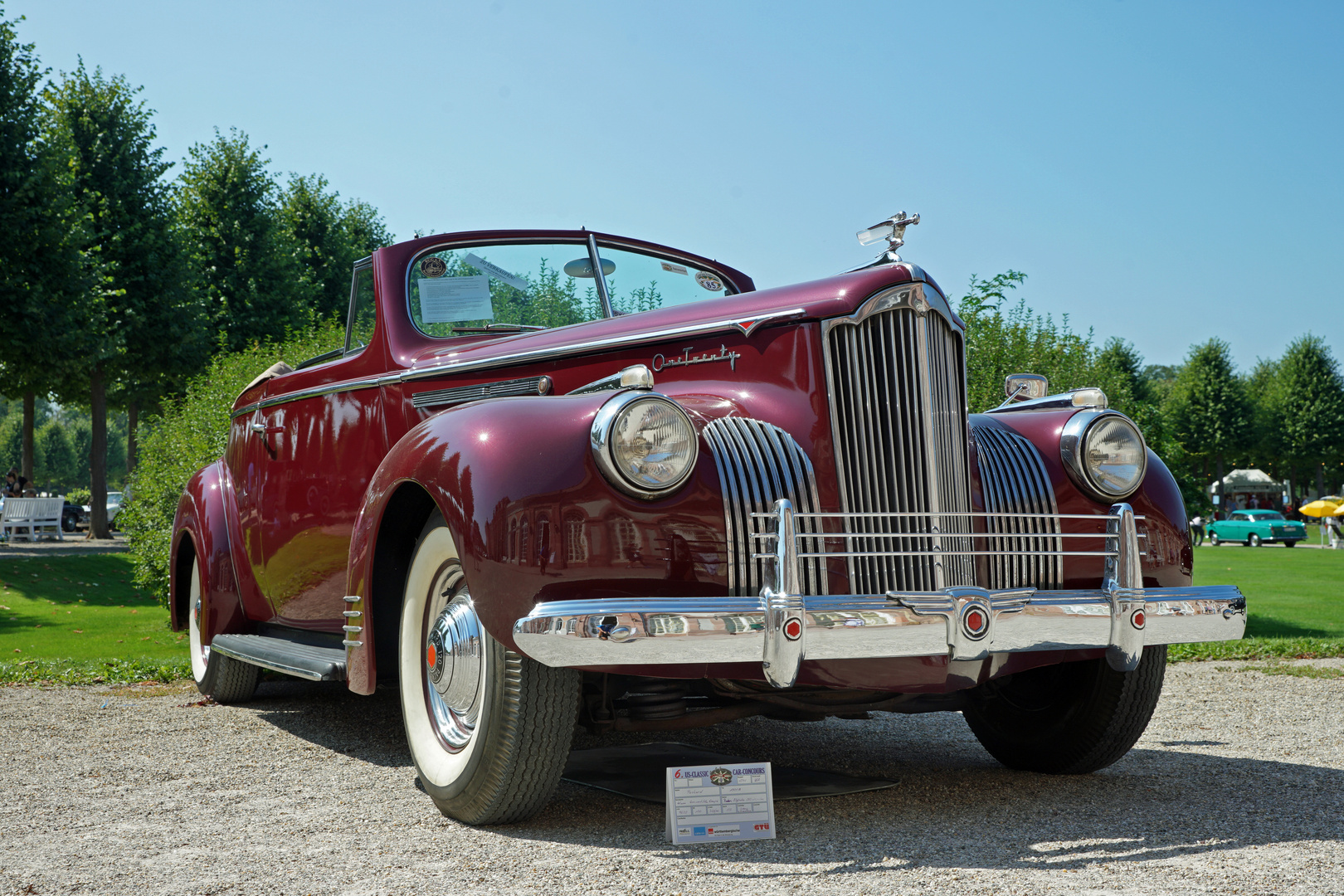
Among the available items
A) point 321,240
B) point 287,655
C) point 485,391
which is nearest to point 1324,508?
point 321,240

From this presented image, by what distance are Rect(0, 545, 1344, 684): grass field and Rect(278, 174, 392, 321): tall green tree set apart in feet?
29.6

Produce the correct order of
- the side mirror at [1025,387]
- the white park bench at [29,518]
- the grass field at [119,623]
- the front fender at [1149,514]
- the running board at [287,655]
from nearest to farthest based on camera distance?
the front fender at [1149,514], the running board at [287,655], the side mirror at [1025,387], the grass field at [119,623], the white park bench at [29,518]

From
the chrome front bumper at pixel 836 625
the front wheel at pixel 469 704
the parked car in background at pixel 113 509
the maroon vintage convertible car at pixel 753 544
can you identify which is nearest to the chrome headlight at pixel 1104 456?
the maroon vintage convertible car at pixel 753 544

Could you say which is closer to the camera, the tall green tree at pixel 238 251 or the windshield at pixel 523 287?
the windshield at pixel 523 287

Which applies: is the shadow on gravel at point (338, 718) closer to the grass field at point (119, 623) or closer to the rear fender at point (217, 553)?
the rear fender at point (217, 553)

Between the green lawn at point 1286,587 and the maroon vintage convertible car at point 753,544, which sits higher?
the maroon vintage convertible car at point 753,544

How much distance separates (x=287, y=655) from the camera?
4520mm

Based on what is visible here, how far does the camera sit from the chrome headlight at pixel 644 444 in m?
2.99

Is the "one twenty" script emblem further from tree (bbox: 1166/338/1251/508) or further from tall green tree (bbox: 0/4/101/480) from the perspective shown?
tree (bbox: 1166/338/1251/508)

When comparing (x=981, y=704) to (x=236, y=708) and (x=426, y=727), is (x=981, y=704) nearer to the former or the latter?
(x=426, y=727)

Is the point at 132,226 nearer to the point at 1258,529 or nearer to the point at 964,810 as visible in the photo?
the point at 964,810

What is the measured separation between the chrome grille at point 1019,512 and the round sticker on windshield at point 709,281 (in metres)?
1.91

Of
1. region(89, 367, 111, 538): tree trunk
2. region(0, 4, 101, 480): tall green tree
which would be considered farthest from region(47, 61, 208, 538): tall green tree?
region(0, 4, 101, 480): tall green tree

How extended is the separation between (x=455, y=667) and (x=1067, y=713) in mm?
2220
